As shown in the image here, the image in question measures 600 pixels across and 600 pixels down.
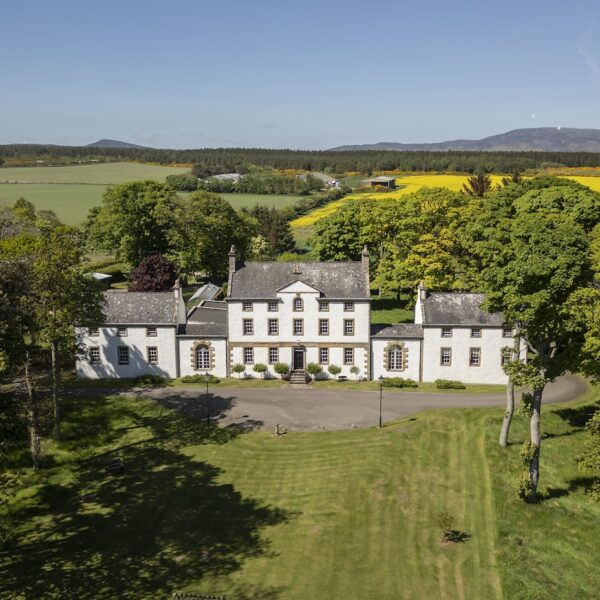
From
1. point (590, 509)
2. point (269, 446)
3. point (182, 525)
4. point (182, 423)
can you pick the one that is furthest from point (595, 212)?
point (182, 525)

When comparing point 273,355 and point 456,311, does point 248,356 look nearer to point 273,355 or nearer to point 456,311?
Result: point 273,355

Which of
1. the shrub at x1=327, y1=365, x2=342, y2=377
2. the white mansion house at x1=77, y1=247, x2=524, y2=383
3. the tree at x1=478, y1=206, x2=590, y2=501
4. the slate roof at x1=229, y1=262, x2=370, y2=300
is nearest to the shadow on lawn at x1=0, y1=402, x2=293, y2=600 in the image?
the white mansion house at x1=77, y1=247, x2=524, y2=383

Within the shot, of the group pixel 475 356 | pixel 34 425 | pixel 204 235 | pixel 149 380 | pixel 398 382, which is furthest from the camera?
pixel 204 235

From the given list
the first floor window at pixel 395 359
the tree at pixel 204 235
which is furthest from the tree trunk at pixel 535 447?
the tree at pixel 204 235

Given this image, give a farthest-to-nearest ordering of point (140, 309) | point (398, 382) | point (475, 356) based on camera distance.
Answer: point (140, 309) < point (475, 356) < point (398, 382)

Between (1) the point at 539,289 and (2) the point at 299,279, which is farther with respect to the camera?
(2) the point at 299,279

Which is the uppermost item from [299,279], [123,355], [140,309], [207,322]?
[299,279]

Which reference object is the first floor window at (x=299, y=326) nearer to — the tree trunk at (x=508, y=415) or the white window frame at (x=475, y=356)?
the white window frame at (x=475, y=356)

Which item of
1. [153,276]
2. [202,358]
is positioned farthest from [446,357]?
[153,276]
